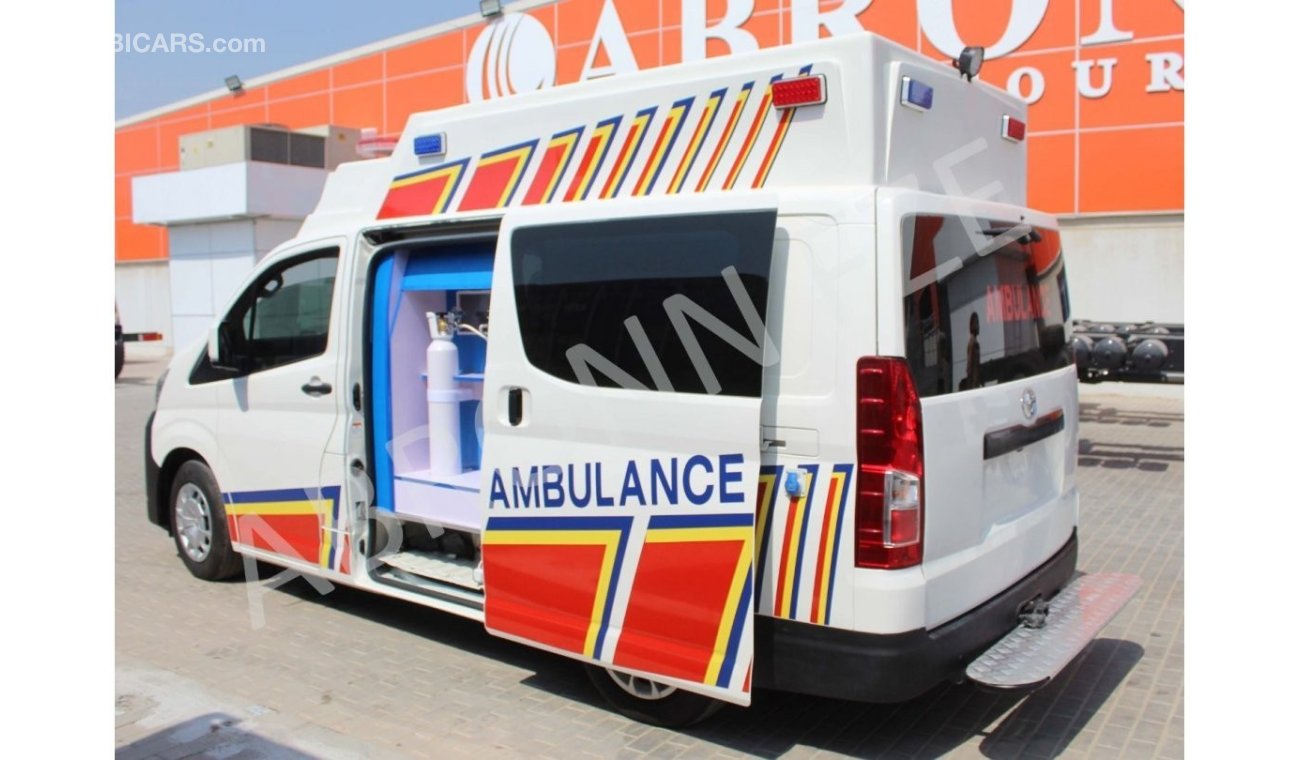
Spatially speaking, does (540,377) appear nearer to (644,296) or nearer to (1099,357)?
(644,296)

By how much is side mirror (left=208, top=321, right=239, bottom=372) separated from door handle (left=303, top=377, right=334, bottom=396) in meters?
0.69

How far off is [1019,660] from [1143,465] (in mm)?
7046

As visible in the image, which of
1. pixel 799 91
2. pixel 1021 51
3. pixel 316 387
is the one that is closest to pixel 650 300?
pixel 799 91

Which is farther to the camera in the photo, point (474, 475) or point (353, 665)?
point (474, 475)

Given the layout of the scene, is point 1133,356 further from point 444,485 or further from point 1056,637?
point 444,485

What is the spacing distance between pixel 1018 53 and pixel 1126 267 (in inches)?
142

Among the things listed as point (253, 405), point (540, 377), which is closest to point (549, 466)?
point (540, 377)

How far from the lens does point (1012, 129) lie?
15.5 ft

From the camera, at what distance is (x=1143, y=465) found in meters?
9.94

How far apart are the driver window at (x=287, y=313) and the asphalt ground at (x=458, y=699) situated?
4.82 ft

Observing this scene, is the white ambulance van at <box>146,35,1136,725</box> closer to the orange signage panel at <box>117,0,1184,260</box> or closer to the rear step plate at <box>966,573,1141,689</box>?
the rear step plate at <box>966,573,1141,689</box>

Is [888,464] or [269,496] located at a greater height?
[888,464]

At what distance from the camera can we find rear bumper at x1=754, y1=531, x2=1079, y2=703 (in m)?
3.46

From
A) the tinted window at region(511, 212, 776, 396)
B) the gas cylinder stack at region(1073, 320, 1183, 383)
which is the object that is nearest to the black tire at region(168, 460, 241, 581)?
the tinted window at region(511, 212, 776, 396)
